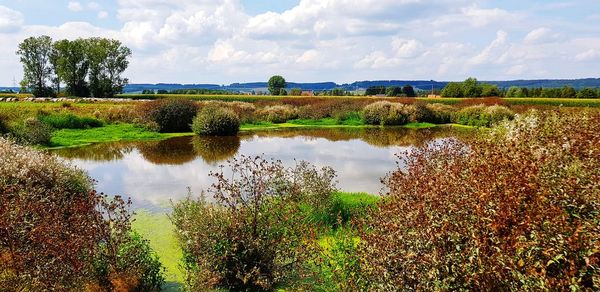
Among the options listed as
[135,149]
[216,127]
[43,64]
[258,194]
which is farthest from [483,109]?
[43,64]

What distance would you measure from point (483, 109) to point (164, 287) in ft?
130

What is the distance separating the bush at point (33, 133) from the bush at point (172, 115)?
30.8 ft

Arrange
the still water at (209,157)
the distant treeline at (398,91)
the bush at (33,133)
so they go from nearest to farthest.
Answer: the still water at (209,157) < the bush at (33,133) < the distant treeline at (398,91)

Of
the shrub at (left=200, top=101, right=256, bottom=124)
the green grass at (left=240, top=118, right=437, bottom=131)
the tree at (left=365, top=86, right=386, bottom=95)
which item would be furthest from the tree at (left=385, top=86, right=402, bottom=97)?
the shrub at (left=200, top=101, right=256, bottom=124)

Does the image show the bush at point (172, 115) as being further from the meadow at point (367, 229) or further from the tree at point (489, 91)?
the tree at point (489, 91)

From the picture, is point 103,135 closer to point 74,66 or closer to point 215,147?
point 215,147

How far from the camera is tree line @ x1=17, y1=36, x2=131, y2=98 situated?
7725 cm

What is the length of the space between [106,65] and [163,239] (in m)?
77.0

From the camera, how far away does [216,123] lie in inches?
1319

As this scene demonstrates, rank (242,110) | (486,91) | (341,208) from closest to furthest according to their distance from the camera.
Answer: (341,208), (242,110), (486,91)

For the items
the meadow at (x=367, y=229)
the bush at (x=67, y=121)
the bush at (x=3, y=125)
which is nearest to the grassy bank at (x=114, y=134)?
the bush at (x=67, y=121)

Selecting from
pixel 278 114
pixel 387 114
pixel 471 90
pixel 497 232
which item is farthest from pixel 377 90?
pixel 497 232

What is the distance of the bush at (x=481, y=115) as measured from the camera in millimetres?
38562

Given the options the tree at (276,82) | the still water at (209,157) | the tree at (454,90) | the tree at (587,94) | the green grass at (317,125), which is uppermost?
the tree at (276,82)
